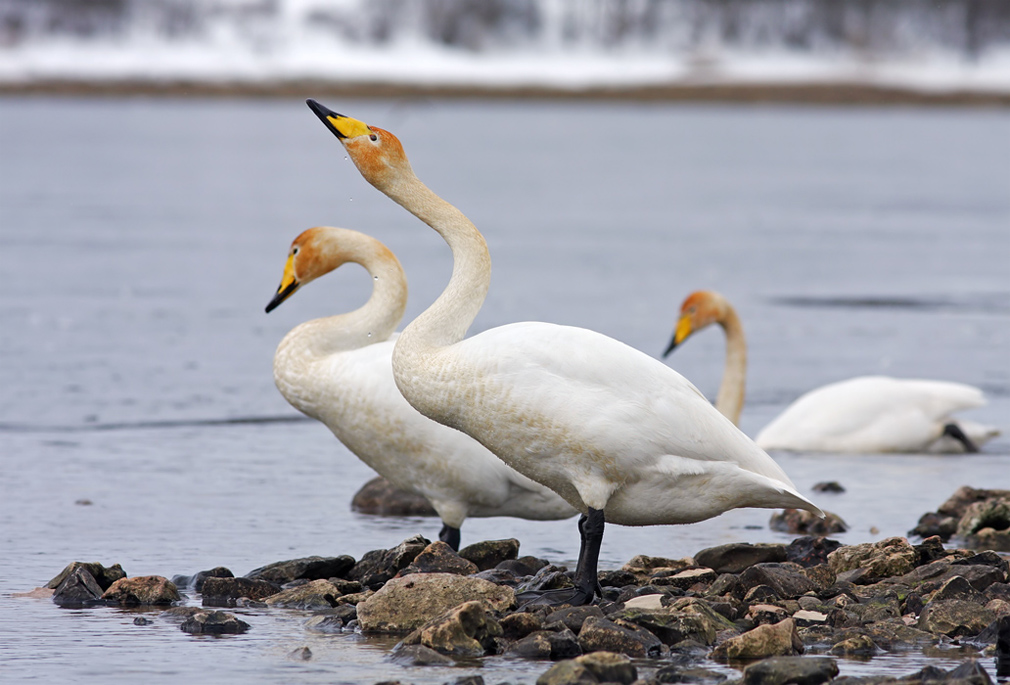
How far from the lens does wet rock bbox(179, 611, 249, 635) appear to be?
5.41m

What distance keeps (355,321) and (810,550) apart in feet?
7.81

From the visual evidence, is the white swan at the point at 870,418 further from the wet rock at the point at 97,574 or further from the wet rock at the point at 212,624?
the wet rock at the point at 212,624

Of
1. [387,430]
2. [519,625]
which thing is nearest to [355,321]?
[387,430]

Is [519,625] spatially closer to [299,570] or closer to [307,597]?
[307,597]

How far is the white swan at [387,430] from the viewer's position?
6.56 m

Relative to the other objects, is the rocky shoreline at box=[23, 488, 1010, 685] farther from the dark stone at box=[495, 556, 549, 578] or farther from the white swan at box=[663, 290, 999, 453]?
the white swan at box=[663, 290, 999, 453]

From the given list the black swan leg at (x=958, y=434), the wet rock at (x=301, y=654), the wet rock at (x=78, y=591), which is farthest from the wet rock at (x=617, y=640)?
the black swan leg at (x=958, y=434)

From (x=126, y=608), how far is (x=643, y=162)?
4865cm

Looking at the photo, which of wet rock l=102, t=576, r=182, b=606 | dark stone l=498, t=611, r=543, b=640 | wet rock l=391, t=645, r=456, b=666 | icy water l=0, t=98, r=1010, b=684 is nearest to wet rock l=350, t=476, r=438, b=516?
icy water l=0, t=98, r=1010, b=684

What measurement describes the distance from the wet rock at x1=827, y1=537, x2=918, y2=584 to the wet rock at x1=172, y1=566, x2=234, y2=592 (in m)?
2.54

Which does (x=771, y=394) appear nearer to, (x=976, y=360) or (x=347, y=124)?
(x=976, y=360)

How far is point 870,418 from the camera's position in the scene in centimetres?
1006

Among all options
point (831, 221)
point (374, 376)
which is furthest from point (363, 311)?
point (831, 221)

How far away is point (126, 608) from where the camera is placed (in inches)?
227
